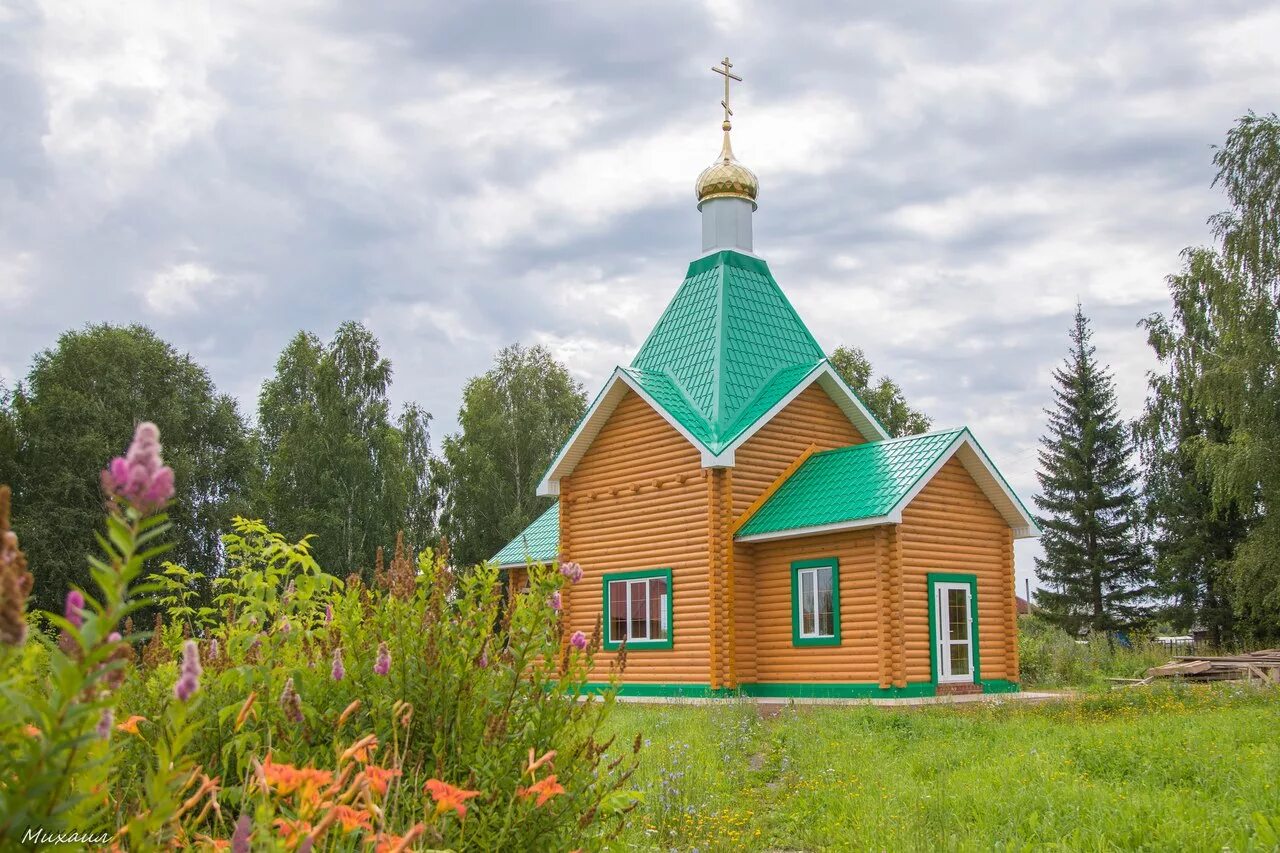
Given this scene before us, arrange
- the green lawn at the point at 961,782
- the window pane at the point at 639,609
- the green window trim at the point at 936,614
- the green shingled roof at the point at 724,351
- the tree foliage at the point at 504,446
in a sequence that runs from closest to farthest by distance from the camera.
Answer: the green lawn at the point at 961,782 → the green window trim at the point at 936,614 → the green shingled roof at the point at 724,351 → the window pane at the point at 639,609 → the tree foliage at the point at 504,446

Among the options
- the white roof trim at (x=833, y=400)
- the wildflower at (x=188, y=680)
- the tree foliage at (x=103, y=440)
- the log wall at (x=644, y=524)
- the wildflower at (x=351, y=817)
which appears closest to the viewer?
the wildflower at (x=188, y=680)

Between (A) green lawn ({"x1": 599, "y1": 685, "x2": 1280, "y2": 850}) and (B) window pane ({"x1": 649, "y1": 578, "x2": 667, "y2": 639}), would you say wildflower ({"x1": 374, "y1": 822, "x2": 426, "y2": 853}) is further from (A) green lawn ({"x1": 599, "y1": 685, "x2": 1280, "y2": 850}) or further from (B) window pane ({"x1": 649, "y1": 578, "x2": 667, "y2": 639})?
(B) window pane ({"x1": 649, "y1": 578, "x2": 667, "y2": 639})

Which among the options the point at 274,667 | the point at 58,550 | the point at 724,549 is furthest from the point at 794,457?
the point at 58,550

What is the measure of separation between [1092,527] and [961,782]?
27.3 m

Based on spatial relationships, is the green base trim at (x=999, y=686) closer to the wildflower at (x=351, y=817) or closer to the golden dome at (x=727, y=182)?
the golden dome at (x=727, y=182)

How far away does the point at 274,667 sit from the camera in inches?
170

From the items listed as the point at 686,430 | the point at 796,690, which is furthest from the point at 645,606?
the point at 686,430

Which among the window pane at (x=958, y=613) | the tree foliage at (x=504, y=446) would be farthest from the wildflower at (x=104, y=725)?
the tree foliage at (x=504, y=446)

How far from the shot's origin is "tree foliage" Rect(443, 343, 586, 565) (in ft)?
106

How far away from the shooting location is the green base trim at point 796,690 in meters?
14.5

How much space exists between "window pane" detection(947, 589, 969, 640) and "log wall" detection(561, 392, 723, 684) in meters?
3.42

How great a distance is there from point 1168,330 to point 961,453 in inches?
628

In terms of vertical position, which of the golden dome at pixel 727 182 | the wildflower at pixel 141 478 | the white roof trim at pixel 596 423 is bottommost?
the wildflower at pixel 141 478

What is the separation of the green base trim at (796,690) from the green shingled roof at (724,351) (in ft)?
11.3
